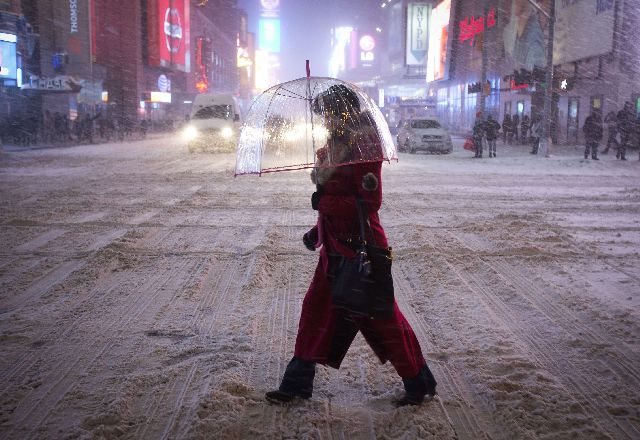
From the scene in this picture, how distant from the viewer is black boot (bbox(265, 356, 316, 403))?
349 centimetres

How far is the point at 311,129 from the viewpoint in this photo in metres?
4.23

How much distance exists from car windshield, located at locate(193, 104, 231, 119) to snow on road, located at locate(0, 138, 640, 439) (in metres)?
15.1

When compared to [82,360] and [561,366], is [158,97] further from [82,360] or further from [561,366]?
[561,366]

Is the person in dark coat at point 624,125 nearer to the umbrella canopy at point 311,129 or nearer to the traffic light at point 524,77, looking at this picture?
the traffic light at point 524,77

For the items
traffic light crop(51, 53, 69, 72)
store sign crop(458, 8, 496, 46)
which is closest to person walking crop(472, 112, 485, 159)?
store sign crop(458, 8, 496, 46)

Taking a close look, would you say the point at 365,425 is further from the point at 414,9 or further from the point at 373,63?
the point at 373,63

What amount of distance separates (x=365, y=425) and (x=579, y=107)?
99.4ft

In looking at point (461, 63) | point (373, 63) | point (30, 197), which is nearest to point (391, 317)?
point (30, 197)

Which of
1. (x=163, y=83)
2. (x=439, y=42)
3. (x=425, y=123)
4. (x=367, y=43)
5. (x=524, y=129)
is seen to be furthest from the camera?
(x=367, y=43)

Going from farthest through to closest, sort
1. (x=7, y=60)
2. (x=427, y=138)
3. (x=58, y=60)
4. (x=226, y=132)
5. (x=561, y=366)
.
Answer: (x=58, y=60) < (x=7, y=60) < (x=427, y=138) < (x=226, y=132) < (x=561, y=366)

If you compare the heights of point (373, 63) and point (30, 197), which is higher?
point (373, 63)

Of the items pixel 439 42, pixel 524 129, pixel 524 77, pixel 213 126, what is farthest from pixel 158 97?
pixel 524 77

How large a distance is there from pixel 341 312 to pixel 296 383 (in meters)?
0.54

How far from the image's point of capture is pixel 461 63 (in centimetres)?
5522
